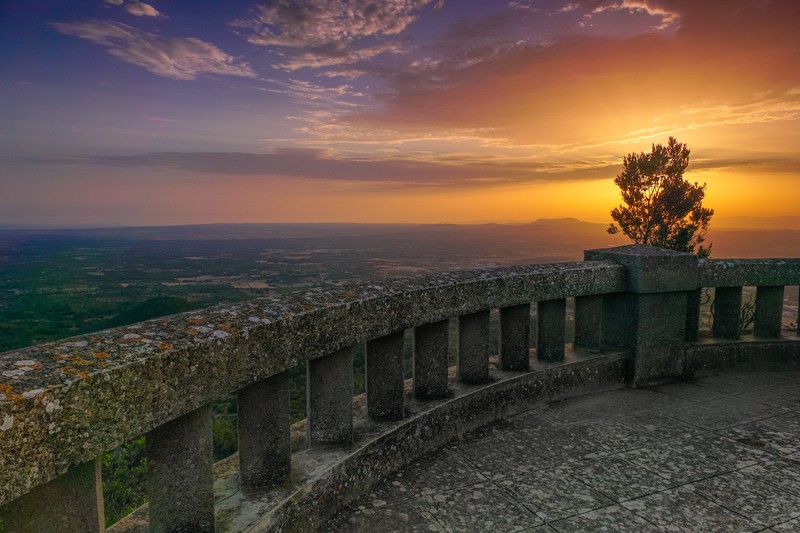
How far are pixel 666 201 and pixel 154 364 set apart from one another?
23.4m

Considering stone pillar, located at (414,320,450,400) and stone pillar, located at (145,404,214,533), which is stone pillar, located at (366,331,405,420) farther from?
stone pillar, located at (145,404,214,533)

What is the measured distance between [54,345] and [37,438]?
0.59 meters

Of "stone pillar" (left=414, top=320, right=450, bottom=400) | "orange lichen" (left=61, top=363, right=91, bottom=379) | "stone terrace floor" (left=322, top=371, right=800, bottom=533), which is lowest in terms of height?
"stone terrace floor" (left=322, top=371, right=800, bottom=533)

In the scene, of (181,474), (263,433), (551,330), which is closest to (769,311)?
(551,330)

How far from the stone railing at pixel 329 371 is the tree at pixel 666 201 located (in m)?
16.9

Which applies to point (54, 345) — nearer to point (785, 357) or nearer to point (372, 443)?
point (372, 443)

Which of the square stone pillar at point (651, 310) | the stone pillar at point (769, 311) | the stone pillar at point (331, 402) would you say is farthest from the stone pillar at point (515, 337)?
the stone pillar at point (769, 311)

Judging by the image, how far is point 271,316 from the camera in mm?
2723

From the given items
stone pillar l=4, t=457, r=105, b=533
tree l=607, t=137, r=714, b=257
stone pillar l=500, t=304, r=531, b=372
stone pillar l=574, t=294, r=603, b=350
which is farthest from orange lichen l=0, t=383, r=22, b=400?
tree l=607, t=137, r=714, b=257

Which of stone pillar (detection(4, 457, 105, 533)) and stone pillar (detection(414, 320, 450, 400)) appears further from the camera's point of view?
stone pillar (detection(414, 320, 450, 400))

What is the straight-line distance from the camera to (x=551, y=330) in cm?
504

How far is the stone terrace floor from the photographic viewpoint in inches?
116

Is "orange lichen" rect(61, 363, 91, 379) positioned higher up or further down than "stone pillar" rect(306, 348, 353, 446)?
higher up

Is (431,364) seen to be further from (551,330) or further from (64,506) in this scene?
(64,506)
